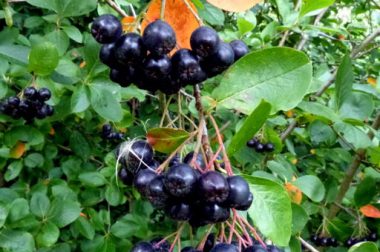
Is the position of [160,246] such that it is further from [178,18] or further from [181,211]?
[178,18]

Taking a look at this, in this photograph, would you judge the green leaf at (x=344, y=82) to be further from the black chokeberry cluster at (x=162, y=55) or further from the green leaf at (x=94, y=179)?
the green leaf at (x=94, y=179)

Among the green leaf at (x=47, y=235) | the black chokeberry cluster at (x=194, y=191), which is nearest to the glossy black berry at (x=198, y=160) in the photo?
the black chokeberry cluster at (x=194, y=191)

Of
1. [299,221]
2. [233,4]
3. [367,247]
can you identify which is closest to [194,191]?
[233,4]

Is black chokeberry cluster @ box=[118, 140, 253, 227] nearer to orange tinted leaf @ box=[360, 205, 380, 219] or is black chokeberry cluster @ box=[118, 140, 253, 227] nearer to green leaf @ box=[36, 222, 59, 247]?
green leaf @ box=[36, 222, 59, 247]

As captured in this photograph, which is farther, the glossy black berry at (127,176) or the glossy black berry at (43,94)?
the glossy black berry at (43,94)

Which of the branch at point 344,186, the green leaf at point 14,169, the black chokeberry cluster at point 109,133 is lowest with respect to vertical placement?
the green leaf at point 14,169

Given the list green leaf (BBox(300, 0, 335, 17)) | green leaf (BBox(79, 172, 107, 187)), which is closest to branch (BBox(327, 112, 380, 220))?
green leaf (BBox(300, 0, 335, 17))

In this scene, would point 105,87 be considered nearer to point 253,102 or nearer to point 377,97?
point 253,102

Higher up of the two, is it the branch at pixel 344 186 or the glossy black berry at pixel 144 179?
the glossy black berry at pixel 144 179
